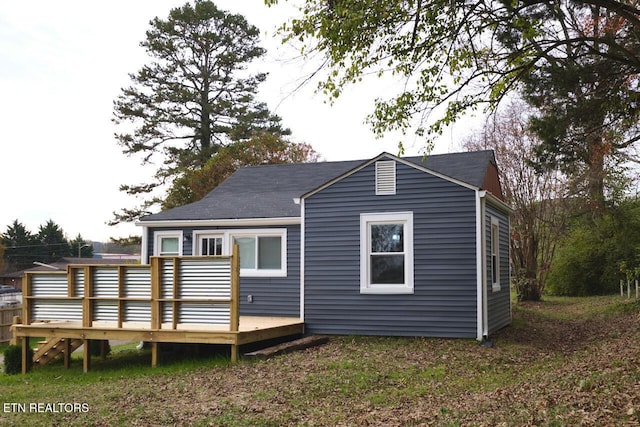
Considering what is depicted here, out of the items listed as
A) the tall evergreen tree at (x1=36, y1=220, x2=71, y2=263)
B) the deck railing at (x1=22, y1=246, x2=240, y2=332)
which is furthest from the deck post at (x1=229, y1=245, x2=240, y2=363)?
the tall evergreen tree at (x1=36, y1=220, x2=71, y2=263)

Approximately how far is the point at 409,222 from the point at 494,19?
15.7 feet

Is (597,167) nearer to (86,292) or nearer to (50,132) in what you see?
(86,292)

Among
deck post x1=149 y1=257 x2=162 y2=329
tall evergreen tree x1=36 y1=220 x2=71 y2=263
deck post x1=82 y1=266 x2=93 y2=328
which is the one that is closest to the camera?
deck post x1=149 y1=257 x2=162 y2=329

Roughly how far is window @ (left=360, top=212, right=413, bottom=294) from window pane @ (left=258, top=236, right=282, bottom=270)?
2.38 metres

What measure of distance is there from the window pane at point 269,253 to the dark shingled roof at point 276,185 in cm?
63

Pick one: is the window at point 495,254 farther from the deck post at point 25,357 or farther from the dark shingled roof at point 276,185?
the deck post at point 25,357

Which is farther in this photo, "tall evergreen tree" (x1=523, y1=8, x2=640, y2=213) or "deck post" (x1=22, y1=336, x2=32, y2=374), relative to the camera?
"deck post" (x1=22, y1=336, x2=32, y2=374)

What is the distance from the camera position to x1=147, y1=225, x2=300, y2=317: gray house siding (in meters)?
13.9

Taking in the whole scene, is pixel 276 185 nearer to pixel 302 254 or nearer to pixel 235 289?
pixel 302 254

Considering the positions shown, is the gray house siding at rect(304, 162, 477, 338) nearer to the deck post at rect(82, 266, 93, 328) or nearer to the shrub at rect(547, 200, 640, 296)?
the deck post at rect(82, 266, 93, 328)

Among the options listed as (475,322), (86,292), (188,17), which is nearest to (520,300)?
(475,322)

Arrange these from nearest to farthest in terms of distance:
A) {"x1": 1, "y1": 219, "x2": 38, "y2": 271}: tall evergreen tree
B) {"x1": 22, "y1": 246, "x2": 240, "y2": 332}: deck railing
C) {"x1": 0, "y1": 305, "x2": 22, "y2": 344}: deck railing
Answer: {"x1": 22, "y1": 246, "x2": 240, "y2": 332}: deck railing → {"x1": 0, "y1": 305, "x2": 22, "y2": 344}: deck railing → {"x1": 1, "y1": 219, "x2": 38, "y2": 271}: tall evergreen tree

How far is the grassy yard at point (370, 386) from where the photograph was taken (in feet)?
21.4

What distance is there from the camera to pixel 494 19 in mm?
8750
